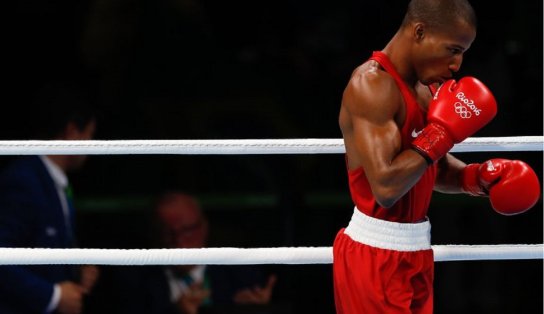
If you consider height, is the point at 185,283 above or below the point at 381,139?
below

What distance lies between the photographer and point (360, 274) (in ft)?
5.66

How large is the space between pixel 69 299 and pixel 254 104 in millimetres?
1358

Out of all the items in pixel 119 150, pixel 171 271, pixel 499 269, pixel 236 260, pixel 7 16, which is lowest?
pixel 499 269

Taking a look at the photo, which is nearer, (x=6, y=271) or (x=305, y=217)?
(x=6, y=271)

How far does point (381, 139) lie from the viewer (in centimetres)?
163

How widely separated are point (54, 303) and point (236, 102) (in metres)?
1.41

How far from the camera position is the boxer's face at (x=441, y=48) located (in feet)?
5.57

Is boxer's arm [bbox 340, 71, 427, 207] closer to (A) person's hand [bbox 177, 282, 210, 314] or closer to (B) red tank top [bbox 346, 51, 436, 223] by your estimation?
(B) red tank top [bbox 346, 51, 436, 223]

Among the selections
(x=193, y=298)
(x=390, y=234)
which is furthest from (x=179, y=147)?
(x=193, y=298)

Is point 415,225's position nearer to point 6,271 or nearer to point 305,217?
point 6,271

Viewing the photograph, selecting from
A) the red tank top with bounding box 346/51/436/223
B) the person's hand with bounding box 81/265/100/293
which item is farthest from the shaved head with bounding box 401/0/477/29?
the person's hand with bounding box 81/265/100/293

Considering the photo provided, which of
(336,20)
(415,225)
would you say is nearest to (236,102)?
(336,20)

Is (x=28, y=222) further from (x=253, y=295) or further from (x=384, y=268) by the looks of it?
(x=384, y=268)

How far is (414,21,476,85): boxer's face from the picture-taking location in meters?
1.70
